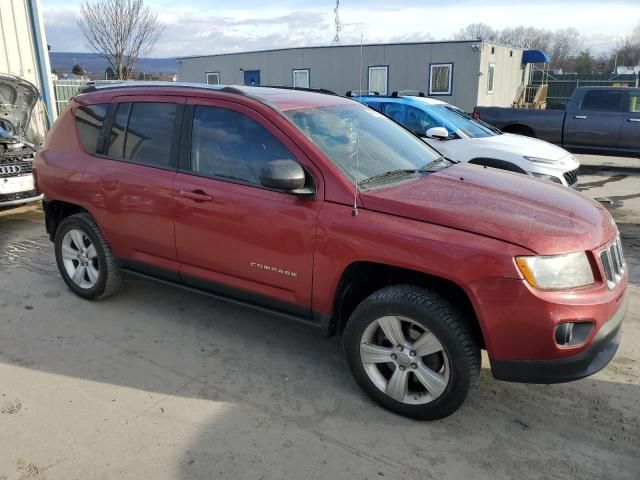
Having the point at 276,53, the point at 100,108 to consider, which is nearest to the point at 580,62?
the point at 276,53

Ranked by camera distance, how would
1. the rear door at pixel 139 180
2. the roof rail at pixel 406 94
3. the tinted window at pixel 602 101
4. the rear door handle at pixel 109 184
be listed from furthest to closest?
the tinted window at pixel 602 101 → the roof rail at pixel 406 94 → the rear door handle at pixel 109 184 → the rear door at pixel 139 180

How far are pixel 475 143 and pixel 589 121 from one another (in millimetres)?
5828

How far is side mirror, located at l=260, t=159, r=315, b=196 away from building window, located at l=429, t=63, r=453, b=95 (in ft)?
62.3

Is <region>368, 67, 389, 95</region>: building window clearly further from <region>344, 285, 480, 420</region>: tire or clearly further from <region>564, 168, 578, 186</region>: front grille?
<region>344, 285, 480, 420</region>: tire

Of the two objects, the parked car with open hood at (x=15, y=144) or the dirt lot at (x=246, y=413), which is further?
the parked car with open hood at (x=15, y=144)

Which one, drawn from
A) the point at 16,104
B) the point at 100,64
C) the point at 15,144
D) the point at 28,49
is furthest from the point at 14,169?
the point at 100,64

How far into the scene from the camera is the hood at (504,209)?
2.74 m

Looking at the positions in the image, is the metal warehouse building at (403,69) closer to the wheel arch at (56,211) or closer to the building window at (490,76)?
the building window at (490,76)

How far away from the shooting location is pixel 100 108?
14.3ft

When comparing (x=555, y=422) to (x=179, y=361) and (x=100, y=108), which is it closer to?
(x=179, y=361)

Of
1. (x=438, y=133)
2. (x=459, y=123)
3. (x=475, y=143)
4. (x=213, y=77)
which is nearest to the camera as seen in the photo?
(x=438, y=133)

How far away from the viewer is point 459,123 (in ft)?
26.2

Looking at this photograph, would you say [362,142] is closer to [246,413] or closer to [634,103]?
[246,413]

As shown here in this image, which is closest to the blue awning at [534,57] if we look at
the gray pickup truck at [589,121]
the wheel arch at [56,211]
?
the gray pickup truck at [589,121]
